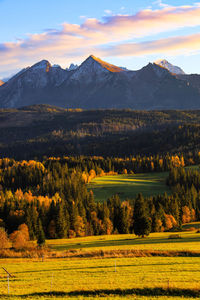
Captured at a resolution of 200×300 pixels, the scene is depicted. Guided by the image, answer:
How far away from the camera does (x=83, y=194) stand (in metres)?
175

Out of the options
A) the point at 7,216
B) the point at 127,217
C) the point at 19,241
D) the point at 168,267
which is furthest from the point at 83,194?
the point at 168,267

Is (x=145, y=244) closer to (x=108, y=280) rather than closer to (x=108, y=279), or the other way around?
(x=108, y=279)

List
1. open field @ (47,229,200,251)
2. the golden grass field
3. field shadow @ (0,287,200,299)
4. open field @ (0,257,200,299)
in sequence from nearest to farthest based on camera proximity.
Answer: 1. field shadow @ (0,287,200,299)
2. the golden grass field
3. open field @ (0,257,200,299)
4. open field @ (47,229,200,251)

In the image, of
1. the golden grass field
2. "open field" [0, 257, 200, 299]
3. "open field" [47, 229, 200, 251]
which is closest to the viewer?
the golden grass field

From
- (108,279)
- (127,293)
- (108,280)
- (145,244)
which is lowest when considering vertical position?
(145,244)

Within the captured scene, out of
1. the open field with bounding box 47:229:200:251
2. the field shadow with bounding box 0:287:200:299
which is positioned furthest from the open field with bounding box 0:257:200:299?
the open field with bounding box 47:229:200:251

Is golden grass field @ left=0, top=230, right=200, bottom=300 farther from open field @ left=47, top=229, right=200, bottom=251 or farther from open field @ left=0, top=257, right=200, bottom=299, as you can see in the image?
open field @ left=47, top=229, right=200, bottom=251

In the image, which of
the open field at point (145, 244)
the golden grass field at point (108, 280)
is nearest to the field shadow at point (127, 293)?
the golden grass field at point (108, 280)

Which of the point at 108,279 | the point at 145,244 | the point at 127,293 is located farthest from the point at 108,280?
the point at 145,244

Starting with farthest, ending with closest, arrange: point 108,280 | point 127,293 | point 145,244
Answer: point 145,244 < point 108,280 < point 127,293

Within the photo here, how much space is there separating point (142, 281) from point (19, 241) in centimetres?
6258

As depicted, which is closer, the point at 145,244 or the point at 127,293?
the point at 127,293

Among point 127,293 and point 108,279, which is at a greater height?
point 127,293

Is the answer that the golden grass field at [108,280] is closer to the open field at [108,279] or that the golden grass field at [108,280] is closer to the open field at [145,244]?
the open field at [108,279]
